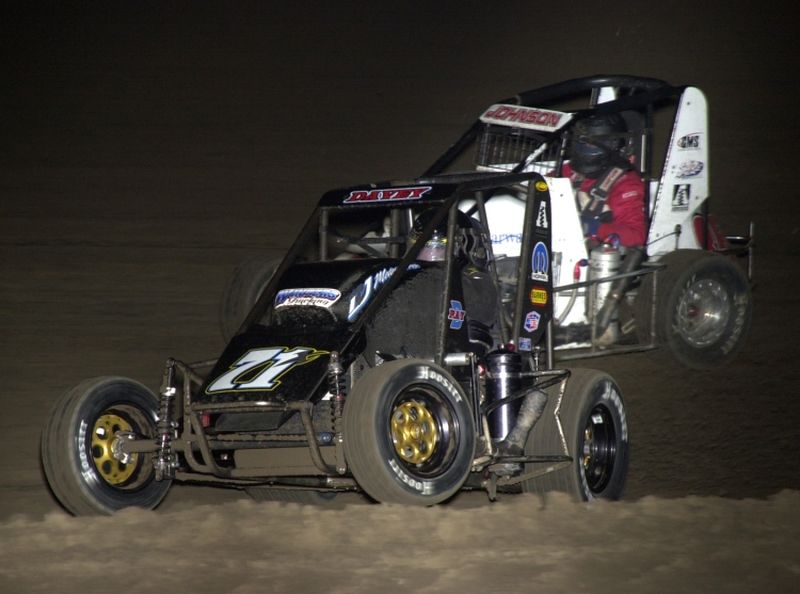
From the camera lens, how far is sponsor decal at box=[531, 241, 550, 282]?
538 centimetres

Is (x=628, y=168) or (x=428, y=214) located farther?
(x=628, y=168)

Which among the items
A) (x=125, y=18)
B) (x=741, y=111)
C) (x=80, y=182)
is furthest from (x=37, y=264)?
(x=741, y=111)

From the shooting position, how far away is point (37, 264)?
29.8 ft

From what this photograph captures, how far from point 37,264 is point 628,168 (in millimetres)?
4653

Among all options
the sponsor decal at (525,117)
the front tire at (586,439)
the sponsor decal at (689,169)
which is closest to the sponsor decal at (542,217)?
the front tire at (586,439)

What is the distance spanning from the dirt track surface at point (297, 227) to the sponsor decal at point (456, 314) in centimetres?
83

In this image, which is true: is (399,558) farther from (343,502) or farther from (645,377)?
(645,377)

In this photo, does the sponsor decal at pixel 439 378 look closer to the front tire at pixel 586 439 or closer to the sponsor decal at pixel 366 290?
the sponsor decal at pixel 366 290

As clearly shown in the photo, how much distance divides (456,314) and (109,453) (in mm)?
1593

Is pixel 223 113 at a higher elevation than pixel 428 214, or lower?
higher

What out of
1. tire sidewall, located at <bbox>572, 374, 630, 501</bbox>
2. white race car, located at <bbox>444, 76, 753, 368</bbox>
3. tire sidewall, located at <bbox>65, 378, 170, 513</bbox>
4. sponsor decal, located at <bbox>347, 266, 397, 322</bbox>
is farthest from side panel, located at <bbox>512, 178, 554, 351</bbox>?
tire sidewall, located at <bbox>65, 378, 170, 513</bbox>

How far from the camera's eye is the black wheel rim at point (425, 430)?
176 inches

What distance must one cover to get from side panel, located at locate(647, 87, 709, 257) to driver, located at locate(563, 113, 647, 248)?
12 centimetres

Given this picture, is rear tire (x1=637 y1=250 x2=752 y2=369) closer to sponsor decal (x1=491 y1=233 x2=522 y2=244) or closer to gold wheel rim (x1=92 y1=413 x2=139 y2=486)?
sponsor decal (x1=491 y1=233 x2=522 y2=244)
